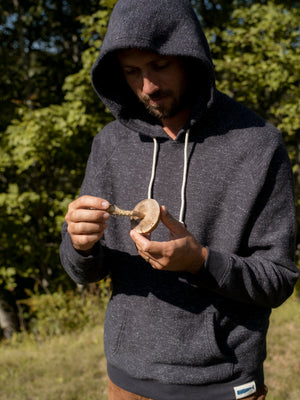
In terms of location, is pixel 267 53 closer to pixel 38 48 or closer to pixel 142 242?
pixel 38 48

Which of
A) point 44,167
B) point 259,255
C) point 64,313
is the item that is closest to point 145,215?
point 259,255

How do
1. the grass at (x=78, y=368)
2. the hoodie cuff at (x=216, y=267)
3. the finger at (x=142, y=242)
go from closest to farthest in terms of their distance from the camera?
the finger at (x=142, y=242)
the hoodie cuff at (x=216, y=267)
the grass at (x=78, y=368)

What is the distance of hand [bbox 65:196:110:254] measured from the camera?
1.36m

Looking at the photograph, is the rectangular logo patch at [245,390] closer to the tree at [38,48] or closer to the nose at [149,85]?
the nose at [149,85]

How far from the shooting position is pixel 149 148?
170 cm

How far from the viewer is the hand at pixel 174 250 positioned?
1.24 m

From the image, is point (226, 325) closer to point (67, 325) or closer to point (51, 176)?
point (67, 325)

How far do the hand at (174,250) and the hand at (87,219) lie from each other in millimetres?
153

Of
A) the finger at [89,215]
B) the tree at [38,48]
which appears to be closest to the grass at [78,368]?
the finger at [89,215]

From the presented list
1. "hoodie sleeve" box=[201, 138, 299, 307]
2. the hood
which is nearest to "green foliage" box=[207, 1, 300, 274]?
the hood

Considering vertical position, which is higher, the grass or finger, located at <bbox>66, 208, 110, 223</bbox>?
finger, located at <bbox>66, 208, 110, 223</bbox>

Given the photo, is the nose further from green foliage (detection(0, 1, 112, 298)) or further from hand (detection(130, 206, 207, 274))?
green foliage (detection(0, 1, 112, 298))

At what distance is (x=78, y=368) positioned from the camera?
437cm

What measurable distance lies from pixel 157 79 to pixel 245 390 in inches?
51.9
